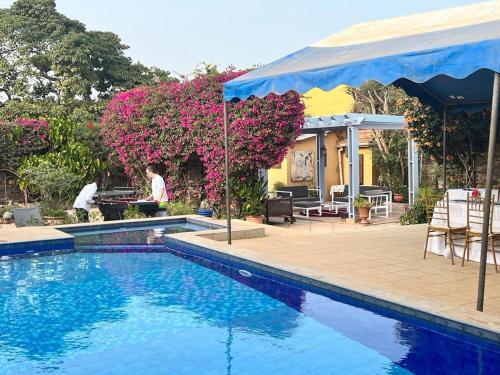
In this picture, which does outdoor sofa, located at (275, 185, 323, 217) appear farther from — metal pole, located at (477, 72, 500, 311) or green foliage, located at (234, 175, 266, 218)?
metal pole, located at (477, 72, 500, 311)

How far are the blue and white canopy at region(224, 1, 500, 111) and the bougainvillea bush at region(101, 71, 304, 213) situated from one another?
354 centimetres

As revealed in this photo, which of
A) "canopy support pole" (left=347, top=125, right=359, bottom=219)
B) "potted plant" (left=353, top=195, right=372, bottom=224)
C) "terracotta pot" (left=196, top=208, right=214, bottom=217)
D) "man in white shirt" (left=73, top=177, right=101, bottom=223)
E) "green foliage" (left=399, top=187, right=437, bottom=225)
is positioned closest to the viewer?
"man in white shirt" (left=73, top=177, right=101, bottom=223)

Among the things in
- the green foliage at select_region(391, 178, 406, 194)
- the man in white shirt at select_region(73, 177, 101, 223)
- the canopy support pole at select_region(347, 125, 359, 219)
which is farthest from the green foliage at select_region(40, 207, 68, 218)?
the green foliage at select_region(391, 178, 406, 194)

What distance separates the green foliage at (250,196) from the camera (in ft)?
44.6

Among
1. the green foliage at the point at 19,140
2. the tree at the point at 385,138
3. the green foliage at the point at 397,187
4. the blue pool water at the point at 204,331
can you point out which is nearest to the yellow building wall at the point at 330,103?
the tree at the point at 385,138

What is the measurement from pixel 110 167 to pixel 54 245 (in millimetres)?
9759

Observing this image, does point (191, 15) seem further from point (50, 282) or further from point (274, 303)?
point (274, 303)

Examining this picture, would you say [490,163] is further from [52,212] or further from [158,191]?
[52,212]

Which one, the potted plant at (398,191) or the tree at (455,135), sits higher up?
the tree at (455,135)

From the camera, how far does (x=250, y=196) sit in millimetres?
13664

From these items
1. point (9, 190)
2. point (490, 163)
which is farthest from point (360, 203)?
point (9, 190)

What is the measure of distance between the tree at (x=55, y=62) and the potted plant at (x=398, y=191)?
13.7 meters

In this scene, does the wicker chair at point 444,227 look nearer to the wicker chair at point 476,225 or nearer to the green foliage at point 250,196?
the wicker chair at point 476,225

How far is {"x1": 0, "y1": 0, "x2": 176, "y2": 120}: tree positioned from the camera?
27.3 m
